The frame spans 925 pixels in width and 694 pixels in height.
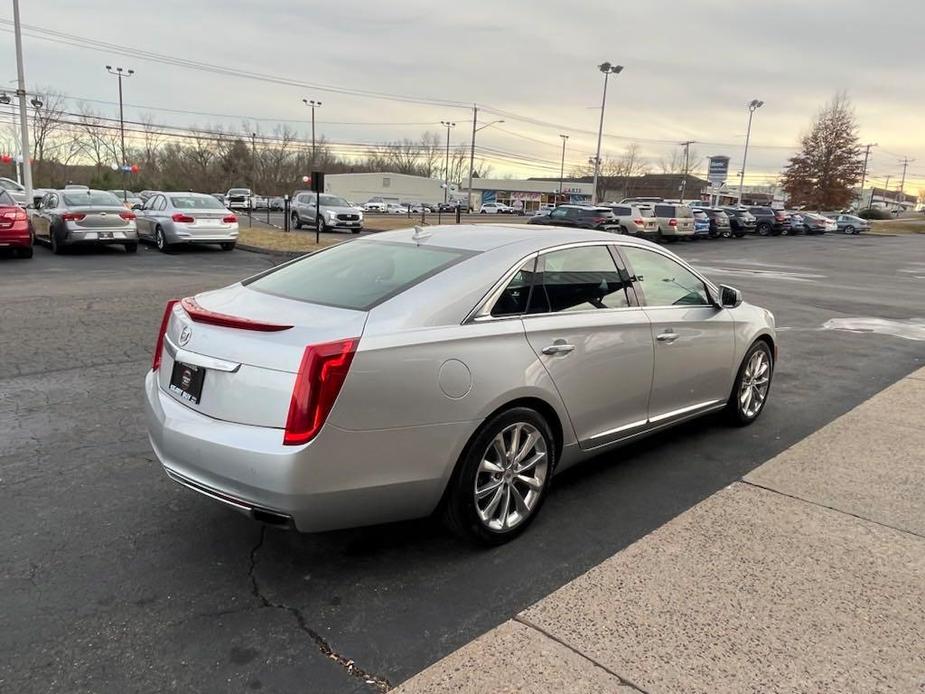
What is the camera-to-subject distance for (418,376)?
9.62 feet

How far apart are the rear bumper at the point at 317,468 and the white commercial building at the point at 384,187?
98.3m

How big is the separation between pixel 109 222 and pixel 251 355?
15943 millimetres

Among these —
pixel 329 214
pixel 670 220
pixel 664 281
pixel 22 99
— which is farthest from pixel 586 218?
pixel 664 281

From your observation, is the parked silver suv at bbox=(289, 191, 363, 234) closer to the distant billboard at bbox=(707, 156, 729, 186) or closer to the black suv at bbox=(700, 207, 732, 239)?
the black suv at bbox=(700, 207, 732, 239)

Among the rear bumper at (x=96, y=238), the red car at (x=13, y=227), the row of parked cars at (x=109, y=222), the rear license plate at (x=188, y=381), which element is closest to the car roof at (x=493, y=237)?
the rear license plate at (x=188, y=381)

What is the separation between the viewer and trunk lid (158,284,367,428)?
110 inches

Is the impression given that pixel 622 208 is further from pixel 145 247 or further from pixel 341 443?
pixel 341 443

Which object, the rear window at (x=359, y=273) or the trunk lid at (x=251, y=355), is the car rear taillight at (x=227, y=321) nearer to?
the trunk lid at (x=251, y=355)

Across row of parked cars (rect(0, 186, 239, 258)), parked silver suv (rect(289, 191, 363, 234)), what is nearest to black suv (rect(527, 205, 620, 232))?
parked silver suv (rect(289, 191, 363, 234))

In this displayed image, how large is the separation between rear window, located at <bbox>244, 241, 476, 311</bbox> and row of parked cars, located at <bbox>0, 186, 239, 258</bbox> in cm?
1408

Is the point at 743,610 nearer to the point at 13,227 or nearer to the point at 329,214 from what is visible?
the point at 13,227

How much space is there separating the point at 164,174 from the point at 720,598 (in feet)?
325

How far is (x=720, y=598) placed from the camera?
2.94 meters

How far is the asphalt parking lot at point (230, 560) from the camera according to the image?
2.54 m
